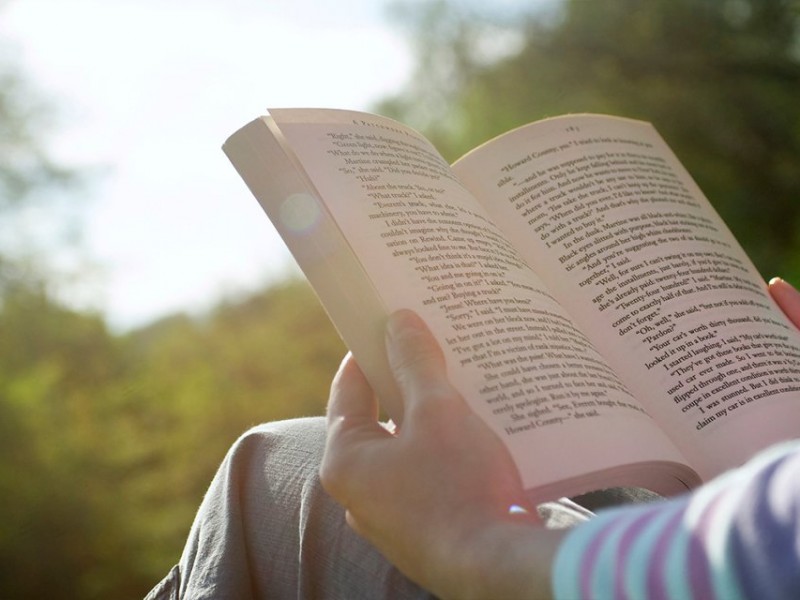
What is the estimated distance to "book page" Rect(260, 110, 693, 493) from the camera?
652 millimetres

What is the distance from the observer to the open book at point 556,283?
67 cm

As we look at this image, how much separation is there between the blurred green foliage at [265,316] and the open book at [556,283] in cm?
274

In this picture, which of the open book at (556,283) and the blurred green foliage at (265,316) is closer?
the open book at (556,283)

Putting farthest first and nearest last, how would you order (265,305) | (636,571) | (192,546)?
(265,305) < (192,546) < (636,571)

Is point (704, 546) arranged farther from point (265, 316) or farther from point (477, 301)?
point (265, 316)

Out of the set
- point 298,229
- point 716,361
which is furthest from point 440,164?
point 716,361

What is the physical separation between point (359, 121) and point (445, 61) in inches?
280

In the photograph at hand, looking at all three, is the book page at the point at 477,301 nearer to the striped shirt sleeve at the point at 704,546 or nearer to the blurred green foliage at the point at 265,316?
the striped shirt sleeve at the point at 704,546

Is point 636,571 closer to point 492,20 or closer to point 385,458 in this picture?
point 385,458

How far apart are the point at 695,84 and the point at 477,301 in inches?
235

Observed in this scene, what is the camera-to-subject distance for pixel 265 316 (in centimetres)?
668

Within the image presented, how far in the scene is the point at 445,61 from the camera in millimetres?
7652

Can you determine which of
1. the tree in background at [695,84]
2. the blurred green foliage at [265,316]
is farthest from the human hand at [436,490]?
the tree in background at [695,84]

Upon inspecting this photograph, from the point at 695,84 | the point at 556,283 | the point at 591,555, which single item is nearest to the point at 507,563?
the point at 591,555
